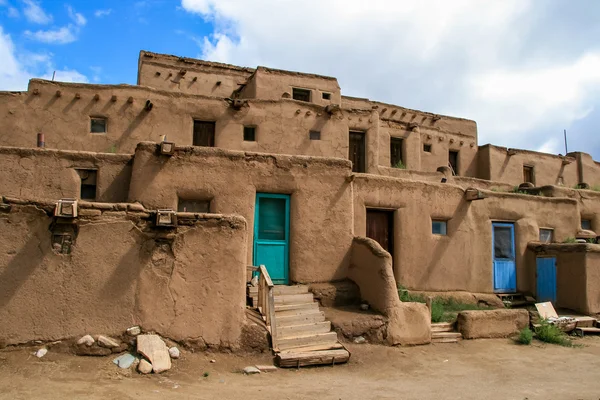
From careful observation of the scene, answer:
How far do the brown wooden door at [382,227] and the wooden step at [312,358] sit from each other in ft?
14.0

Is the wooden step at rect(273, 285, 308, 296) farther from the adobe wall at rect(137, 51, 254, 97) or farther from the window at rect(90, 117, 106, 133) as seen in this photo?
the adobe wall at rect(137, 51, 254, 97)

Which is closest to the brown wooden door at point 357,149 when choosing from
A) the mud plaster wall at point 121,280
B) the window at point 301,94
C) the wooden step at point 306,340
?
the window at point 301,94

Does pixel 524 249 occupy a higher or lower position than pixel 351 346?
higher

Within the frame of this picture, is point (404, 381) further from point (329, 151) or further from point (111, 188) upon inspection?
point (329, 151)

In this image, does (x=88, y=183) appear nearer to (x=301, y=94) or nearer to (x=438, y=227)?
(x=438, y=227)

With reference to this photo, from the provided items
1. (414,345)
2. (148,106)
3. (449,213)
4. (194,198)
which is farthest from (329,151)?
(414,345)

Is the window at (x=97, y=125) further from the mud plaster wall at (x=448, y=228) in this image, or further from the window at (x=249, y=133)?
the mud plaster wall at (x=448, y=228)

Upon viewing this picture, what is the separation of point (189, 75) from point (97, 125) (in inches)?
232

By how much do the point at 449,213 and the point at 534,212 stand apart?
3.58 metres

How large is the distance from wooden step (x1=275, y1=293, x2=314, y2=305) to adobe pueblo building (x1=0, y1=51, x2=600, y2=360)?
0.05 meters

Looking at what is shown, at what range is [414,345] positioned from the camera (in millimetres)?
9344

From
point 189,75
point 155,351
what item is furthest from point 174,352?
point 189,75

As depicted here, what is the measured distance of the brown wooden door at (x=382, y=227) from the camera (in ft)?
39.2

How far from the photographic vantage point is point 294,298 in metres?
9.51
